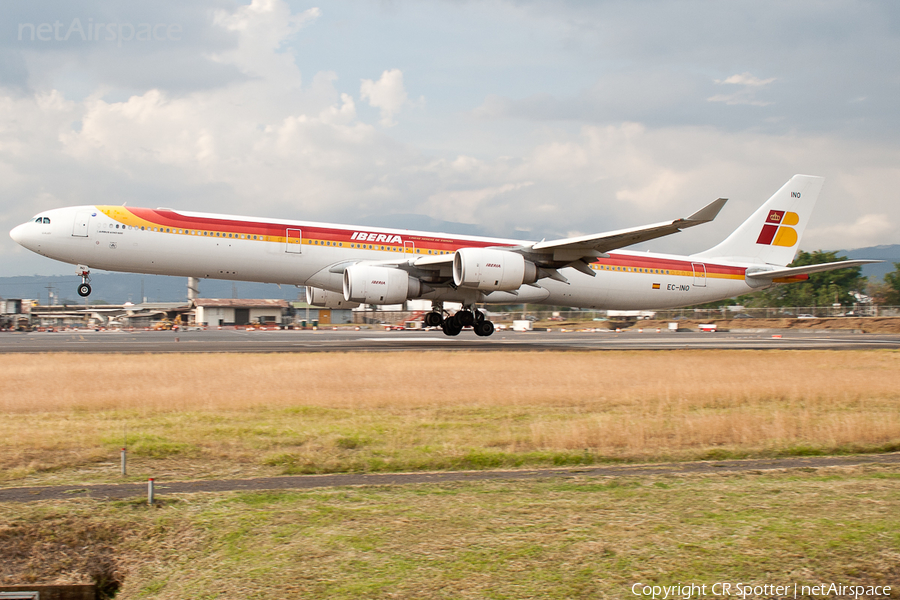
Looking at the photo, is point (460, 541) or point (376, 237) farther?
point (376, 237)

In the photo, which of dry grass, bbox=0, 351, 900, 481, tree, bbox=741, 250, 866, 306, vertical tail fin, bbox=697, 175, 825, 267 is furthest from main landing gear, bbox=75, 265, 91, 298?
tree, bbox=741, 250, 866, 306

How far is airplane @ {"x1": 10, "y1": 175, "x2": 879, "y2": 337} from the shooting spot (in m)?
27.7

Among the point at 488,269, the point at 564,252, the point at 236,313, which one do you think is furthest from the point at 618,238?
the point at 236,313

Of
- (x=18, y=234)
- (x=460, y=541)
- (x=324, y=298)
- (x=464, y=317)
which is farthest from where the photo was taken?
(x=464, y=317)

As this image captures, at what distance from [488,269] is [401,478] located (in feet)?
68.4

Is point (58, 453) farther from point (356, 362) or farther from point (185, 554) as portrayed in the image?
point (356, 362)

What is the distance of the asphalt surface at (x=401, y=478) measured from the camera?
744 cm

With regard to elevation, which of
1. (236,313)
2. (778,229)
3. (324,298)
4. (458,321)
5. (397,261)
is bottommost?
(458,321)

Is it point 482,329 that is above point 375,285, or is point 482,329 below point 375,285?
below

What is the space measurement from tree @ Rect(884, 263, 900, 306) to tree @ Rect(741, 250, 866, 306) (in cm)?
455

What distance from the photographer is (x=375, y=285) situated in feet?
93.3

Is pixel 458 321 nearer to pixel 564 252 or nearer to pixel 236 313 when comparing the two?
pixel 564 252

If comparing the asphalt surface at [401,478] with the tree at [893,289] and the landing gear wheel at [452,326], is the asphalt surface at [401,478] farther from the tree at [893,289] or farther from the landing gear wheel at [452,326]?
the tree at [893,289]

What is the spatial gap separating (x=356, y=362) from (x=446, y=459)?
558 inches
